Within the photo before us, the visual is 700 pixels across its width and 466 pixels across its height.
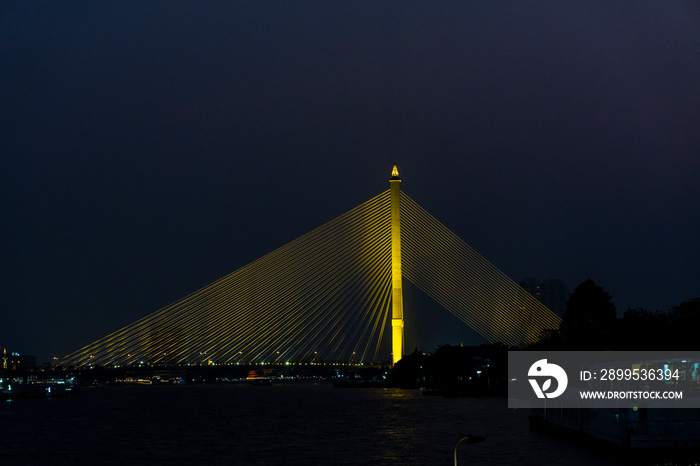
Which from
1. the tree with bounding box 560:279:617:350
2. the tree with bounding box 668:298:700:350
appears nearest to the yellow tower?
the tree with bounding box 560:279:617:350

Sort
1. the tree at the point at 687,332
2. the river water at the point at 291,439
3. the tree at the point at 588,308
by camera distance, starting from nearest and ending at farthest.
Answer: the river water at the point at 291,439
the tree at the point at 687,332
the tree at the point at 588,308

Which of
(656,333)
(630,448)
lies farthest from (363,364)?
(630,448)

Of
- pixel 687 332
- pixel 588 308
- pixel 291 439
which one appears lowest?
pixel 291 439

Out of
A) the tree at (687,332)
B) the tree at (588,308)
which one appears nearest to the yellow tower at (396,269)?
the tree at (588,308)

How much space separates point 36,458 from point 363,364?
5997cm

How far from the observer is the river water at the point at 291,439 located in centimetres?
2583

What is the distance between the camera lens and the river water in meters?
25.8

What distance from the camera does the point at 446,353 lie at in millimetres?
92312

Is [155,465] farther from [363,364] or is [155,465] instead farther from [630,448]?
[363,364]

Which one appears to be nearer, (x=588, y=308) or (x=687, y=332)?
(x=687, y=332)

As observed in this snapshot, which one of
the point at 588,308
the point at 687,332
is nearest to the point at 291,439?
the point at 687,332

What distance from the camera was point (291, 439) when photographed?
31453 mm

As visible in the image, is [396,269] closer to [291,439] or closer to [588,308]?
[588,308]

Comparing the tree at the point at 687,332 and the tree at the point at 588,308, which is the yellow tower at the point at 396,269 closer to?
the tree at the point at 588,308
